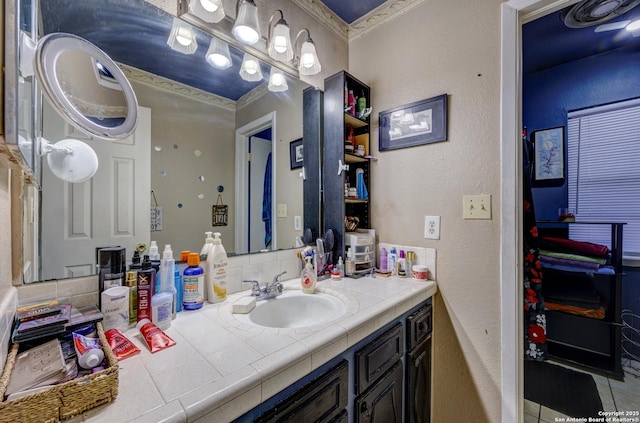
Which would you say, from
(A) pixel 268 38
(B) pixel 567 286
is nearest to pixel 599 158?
(B) pixel 567 286

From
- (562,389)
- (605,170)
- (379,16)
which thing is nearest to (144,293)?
(379,16)

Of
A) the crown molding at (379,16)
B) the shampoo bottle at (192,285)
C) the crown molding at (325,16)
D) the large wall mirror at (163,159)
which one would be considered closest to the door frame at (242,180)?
the large wall mirror at (163,159)

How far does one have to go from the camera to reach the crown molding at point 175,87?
34.8 inches

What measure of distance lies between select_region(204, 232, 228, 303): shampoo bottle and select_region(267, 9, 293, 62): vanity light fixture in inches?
36.7

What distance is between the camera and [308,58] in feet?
4.44

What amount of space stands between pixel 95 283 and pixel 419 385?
1305 millimetres

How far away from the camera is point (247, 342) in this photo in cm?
69

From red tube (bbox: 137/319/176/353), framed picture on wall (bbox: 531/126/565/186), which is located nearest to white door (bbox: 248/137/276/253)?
red tube (bbox: 137/319/176/353)

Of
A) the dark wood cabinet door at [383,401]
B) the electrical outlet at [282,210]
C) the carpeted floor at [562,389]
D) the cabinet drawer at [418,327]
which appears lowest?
the carpeted floor at [562,389]

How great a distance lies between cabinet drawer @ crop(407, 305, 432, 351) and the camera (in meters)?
1.09

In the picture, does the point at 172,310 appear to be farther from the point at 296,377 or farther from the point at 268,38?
the point at 268,38

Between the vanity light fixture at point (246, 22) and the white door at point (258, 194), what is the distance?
0.43 m

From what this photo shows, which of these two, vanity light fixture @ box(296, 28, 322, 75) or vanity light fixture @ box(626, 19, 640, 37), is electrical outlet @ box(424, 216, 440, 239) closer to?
vanity light fixture @ box(296, 28, 322, 75)

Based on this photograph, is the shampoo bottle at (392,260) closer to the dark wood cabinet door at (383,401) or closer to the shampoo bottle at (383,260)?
the shampoo bottle at (383,260)
